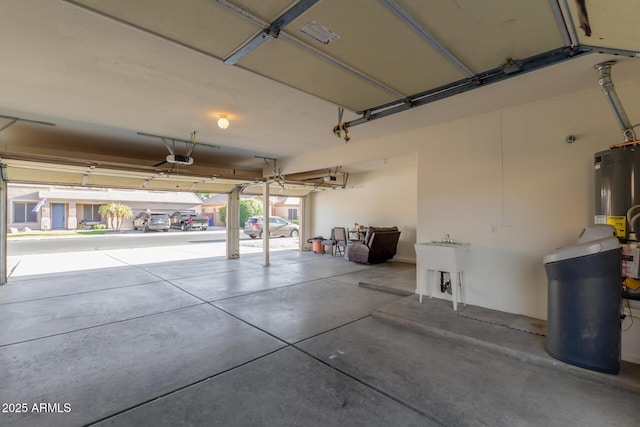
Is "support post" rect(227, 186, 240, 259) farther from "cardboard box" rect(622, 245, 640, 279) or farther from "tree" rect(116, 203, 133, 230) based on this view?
"tree" rect(116, 203, 133, 230)

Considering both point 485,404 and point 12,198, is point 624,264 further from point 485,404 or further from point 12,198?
point 12,198

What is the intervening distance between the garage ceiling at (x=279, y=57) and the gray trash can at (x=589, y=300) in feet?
4.77

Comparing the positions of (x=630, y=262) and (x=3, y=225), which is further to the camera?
(x=3, y=225)

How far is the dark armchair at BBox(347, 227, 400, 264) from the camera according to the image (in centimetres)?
778

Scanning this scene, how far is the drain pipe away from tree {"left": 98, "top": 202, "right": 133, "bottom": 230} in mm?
25892

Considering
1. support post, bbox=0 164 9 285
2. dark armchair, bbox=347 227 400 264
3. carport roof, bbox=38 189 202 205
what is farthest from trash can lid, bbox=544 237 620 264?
carport roof, bbox=38 189 202 205

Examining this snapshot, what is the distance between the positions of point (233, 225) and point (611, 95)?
349 inches

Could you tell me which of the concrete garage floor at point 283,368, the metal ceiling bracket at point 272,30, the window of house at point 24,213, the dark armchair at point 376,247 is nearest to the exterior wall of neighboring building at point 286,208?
the dark armchair at point 376,247

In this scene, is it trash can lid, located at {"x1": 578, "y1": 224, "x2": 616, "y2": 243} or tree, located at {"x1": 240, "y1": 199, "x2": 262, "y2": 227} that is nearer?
trash can lid, located at {"x1": 578, "y1": 224, "x2": 616, "y2": 243}

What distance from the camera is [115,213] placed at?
21.5 m

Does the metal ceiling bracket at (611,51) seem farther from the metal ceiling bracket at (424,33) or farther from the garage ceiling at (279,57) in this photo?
the metal ceiling bracket at (424,33)

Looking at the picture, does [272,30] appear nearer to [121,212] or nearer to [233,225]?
[233,225]

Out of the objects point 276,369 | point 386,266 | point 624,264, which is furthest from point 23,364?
point 386,266

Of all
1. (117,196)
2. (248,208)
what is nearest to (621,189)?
(248,208)
